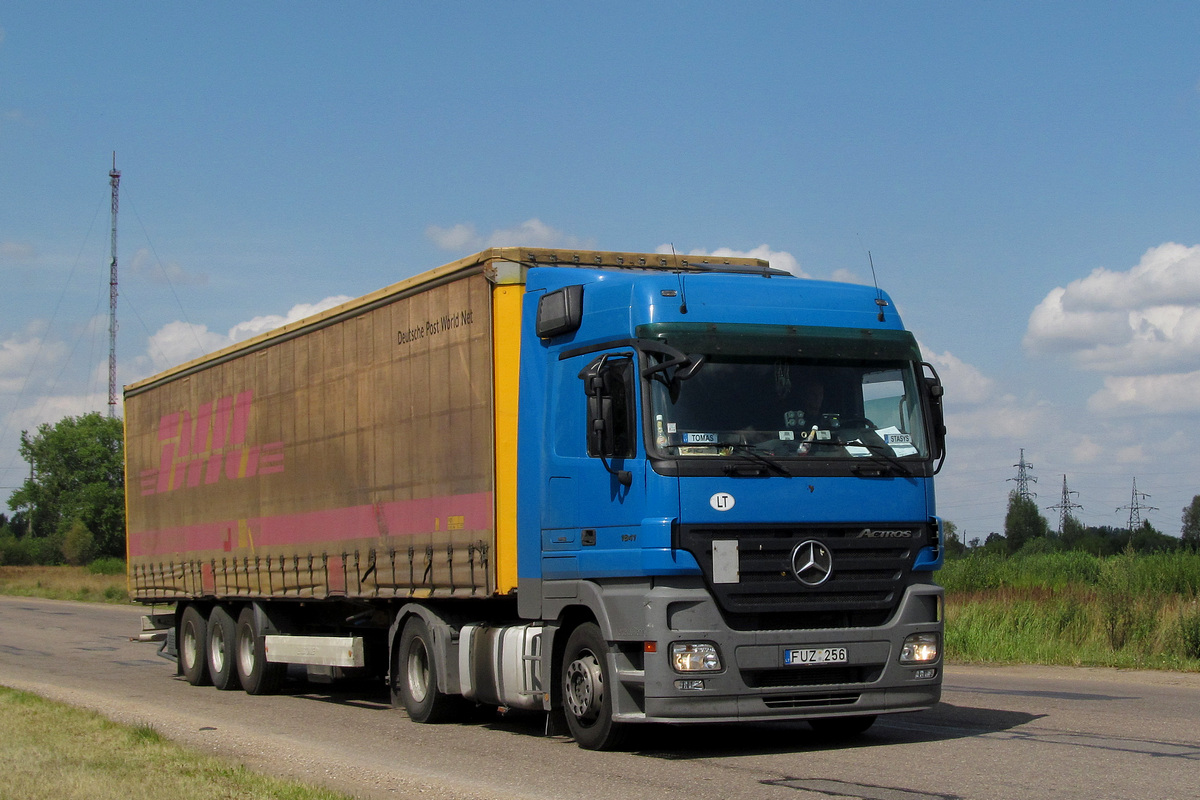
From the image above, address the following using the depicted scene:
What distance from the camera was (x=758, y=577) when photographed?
9.44m

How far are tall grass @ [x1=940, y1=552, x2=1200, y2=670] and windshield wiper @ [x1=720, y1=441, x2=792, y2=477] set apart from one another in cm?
1004

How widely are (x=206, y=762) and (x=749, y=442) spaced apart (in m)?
4.56

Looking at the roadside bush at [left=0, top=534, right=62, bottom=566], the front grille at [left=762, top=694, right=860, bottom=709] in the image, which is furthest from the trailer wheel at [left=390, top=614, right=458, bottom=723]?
the roadside bush at [left=0, top=534, right=62, bottom=566]

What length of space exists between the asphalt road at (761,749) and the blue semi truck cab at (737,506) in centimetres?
47

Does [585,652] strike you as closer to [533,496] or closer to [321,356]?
[533,496]

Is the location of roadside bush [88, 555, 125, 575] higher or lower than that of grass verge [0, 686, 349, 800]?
lower

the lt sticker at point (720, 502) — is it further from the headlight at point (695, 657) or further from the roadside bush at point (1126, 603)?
the roadside bush at point (1126, 603)

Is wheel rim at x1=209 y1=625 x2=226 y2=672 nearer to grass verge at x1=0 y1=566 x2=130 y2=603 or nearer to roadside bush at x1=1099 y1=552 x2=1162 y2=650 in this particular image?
roadside bush at x1=1099 y1=552 x2=1162 y2=650

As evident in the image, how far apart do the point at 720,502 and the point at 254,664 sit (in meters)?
9.40

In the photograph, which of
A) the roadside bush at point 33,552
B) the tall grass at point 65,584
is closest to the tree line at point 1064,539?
the tall grass at point 65,584

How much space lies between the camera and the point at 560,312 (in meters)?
10.6

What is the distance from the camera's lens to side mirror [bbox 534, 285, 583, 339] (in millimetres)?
10469

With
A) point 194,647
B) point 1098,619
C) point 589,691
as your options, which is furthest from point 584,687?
point 1098,619

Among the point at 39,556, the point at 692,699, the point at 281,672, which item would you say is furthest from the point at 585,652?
the point at 39,556
